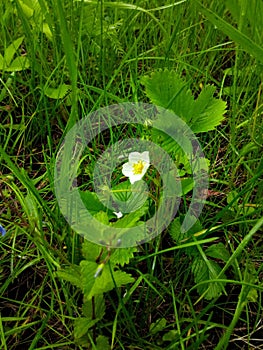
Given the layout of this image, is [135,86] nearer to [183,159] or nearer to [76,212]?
[183,159]

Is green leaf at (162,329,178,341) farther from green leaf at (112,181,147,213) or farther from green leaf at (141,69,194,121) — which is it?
green leaf at (141,69,194,121)

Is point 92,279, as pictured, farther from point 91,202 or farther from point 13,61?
point 13,61

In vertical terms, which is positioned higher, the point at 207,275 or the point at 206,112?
the point at 206,112

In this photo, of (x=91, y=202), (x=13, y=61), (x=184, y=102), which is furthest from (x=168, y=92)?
(x=13, y=61)

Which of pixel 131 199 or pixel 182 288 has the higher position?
pixel 131 199

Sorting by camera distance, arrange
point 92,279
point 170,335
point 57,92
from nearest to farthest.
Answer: point 92,279 → point 170,335 → point 57,92

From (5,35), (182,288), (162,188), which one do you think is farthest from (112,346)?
(5,35)

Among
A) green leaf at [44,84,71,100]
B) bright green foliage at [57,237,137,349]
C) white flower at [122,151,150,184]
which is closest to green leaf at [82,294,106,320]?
bright green foliage at [57,237,137,349]
